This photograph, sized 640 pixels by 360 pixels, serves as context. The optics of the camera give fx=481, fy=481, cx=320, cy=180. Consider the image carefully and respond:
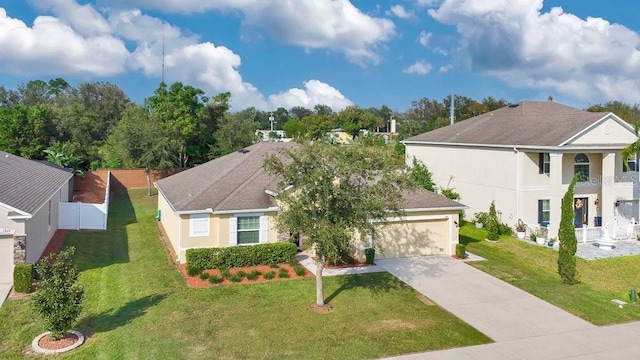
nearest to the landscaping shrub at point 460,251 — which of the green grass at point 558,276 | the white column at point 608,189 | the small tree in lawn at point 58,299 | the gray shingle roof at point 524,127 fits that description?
the green grass at point 558,276

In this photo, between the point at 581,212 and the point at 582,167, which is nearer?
the point at 582,167

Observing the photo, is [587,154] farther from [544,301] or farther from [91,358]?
[91,358]

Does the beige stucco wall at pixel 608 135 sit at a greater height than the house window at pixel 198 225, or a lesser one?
greater

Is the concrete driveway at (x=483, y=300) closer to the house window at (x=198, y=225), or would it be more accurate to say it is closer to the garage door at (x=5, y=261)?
the house window at (x=198, y=225)

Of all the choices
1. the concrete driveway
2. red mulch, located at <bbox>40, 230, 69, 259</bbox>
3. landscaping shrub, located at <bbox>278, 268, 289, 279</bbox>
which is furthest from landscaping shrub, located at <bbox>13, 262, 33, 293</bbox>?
the concrete driveway

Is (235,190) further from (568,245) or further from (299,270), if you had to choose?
(568,245)

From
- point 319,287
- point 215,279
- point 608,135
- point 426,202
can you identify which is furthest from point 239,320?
point 608,135

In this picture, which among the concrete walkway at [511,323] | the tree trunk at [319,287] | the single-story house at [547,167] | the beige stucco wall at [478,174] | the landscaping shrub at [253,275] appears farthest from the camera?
the beige stucco wall at [478,174]
